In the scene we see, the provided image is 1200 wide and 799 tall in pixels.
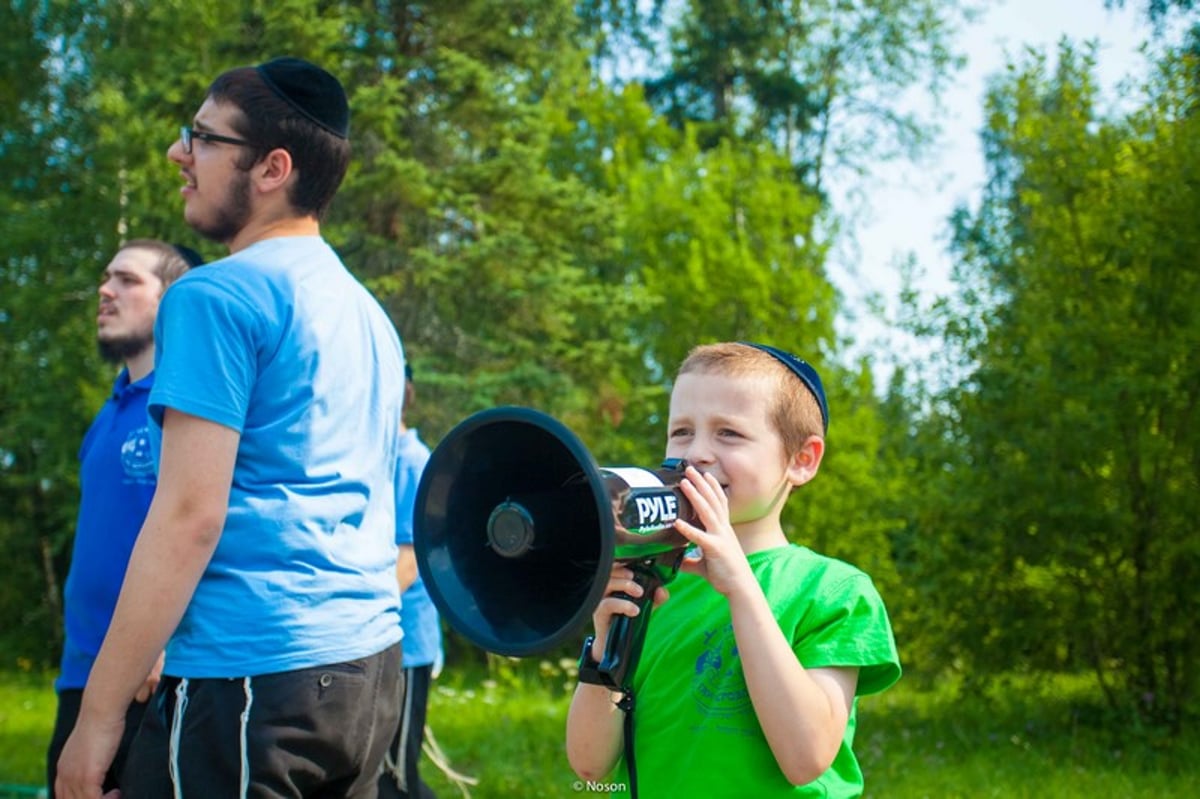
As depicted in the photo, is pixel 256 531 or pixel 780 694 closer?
pixel 780 694

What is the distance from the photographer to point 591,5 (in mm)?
24469

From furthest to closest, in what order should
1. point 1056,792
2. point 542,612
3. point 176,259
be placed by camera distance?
point 1056,792 → point 176,259 → point 542,612

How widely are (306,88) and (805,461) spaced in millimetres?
1247

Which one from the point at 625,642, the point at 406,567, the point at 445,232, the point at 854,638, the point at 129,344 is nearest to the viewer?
the point at 625,642

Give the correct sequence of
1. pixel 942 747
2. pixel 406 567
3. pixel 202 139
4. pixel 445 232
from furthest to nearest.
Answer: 1. pixel 445 232
2. pixel 942 747
3. pixel 406 567
4. pixel 202 139

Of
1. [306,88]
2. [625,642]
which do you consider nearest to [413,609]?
[306,88]

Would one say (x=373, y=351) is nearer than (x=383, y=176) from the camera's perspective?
Yes

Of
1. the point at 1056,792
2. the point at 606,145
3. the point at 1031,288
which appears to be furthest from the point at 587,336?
the point at 1056,792

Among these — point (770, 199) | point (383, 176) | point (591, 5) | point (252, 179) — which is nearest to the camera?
point (252, 179)

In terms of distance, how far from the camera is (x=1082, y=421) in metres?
8.37

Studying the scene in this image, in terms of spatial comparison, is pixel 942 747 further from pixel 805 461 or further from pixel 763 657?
pixel 763 657

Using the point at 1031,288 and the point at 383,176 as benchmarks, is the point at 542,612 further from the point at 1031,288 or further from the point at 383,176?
the point at 383,176

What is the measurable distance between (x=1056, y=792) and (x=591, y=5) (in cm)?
2037

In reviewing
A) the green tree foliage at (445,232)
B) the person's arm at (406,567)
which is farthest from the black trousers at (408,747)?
the green tree foliage at (445,232)
